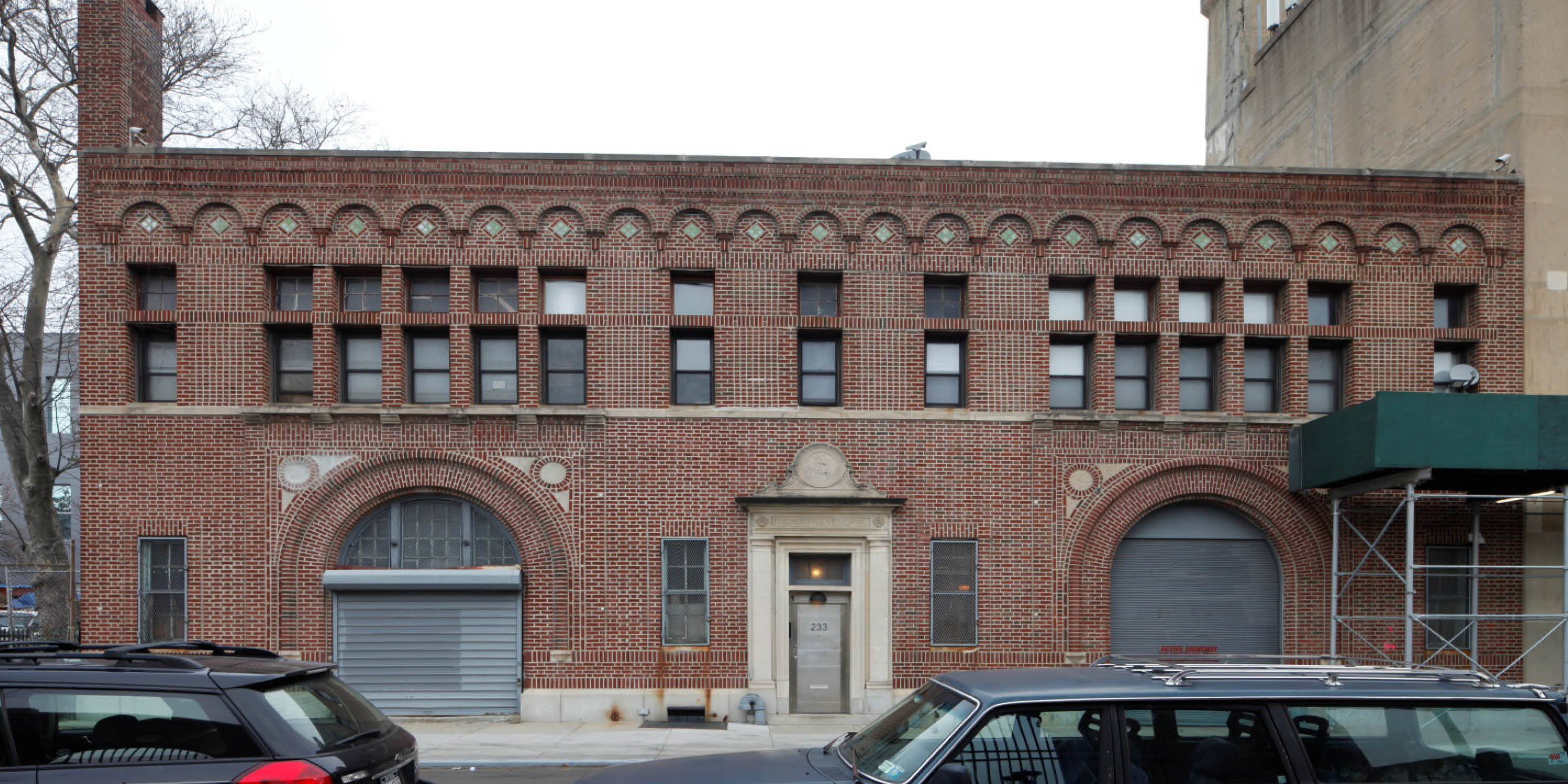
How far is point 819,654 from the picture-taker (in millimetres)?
15523

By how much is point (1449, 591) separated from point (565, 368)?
1365cm

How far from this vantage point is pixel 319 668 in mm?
7012

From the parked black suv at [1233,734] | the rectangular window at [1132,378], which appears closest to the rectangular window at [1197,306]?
the rectangular window at [1132,378]

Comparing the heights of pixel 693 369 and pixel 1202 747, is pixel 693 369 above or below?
above

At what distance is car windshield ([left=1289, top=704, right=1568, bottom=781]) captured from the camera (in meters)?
5.66

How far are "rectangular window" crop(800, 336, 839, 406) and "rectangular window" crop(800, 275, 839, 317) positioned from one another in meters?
0.41

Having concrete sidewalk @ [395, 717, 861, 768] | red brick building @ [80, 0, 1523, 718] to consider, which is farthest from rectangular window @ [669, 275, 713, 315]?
concrete sidewalk @ [395, 717, 861, 768]

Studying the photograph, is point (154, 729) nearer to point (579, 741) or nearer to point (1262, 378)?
point (579, 741)

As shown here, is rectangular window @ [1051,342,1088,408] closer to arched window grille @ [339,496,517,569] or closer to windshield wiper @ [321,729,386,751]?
arched window grille @ [339,496,517,569]

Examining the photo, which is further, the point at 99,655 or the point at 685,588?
the point at 685,588

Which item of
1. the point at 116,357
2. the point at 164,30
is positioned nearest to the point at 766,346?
the point at 116,357

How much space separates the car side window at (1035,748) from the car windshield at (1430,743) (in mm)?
1097

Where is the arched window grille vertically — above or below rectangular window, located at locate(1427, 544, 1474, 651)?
above

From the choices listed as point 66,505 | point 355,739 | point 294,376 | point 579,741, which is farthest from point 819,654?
point 66,505
